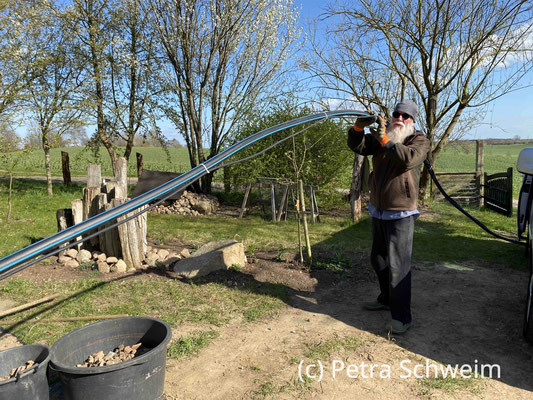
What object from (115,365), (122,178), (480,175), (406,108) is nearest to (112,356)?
(115,365)

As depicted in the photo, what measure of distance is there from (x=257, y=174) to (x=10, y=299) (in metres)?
7.26

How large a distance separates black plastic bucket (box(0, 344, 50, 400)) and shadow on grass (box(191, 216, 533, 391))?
255 centimetres

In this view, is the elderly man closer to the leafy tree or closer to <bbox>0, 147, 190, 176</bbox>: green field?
the leafy tree

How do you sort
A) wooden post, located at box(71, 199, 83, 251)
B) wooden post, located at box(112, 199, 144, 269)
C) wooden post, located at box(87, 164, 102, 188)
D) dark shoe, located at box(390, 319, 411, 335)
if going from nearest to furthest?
dark shoe, located at box(390, 319, 411, 335)
wooden post, located at box(112, 199, 144, 269)
wooden post, located at box(71, 199, 83, 251)
wooden post, located at box(87, 164, 102, 188)

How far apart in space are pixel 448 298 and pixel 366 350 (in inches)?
70.1

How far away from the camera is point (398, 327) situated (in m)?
3.94

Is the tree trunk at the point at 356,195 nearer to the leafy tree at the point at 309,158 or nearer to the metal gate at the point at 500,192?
the leafy tree at the point at 309,158

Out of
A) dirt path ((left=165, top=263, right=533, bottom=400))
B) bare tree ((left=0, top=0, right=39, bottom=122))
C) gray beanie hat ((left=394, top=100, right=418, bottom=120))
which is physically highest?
bare tree ((left=0, top=0, right=39, bottom=122))

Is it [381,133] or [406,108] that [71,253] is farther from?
[406,108]

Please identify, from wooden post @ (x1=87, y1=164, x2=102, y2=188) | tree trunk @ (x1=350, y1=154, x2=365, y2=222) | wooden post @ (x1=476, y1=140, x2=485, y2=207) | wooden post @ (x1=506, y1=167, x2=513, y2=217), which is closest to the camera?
wooden post @ (x1=87, y1=164, x2=102, y2=188)

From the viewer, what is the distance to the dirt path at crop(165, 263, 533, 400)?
10.1 ft

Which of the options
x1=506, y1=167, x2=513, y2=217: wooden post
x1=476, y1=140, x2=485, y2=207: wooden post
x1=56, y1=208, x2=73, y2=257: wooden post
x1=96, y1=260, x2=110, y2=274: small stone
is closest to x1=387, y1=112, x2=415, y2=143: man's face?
x1=96, y1=260, x2=110, y2=274: small stone

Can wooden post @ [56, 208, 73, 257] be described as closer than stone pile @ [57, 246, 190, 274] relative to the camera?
No

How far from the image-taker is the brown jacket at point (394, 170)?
11.6 feet
